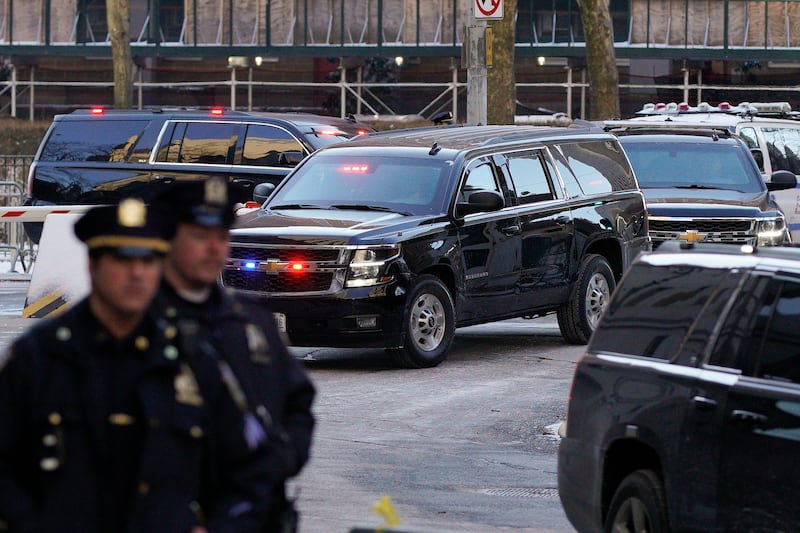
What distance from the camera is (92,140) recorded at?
1936 centimetres

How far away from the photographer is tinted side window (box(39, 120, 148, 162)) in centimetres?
1916

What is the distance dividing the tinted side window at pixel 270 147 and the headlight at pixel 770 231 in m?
5.01

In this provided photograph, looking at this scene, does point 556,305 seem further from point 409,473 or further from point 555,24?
point 555,24

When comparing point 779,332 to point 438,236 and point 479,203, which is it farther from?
point 479,203

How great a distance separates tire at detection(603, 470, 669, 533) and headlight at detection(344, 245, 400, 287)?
20.4ft

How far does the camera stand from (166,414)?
3889 millimetres

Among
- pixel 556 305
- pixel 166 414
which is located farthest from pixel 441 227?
pixel 166 414

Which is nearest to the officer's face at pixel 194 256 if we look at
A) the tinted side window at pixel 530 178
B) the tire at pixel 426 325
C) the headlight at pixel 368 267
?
the headlight at pixel 368 267

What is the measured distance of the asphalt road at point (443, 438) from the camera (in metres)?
8.65

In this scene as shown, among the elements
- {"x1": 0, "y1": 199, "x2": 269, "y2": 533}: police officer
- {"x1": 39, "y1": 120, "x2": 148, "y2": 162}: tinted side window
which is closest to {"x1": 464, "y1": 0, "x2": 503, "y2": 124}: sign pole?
{"x1": 39, "y1": 120, "x2": 148, "y2": 162}: tinted side window

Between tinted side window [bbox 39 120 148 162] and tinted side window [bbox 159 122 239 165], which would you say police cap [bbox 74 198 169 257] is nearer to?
tinted side window [bbox 159 122 239 165]

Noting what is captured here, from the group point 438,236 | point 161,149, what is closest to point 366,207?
point 438,236

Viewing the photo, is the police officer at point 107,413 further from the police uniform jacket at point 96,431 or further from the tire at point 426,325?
the tire at point 426,325

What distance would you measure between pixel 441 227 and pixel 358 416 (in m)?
2.61
